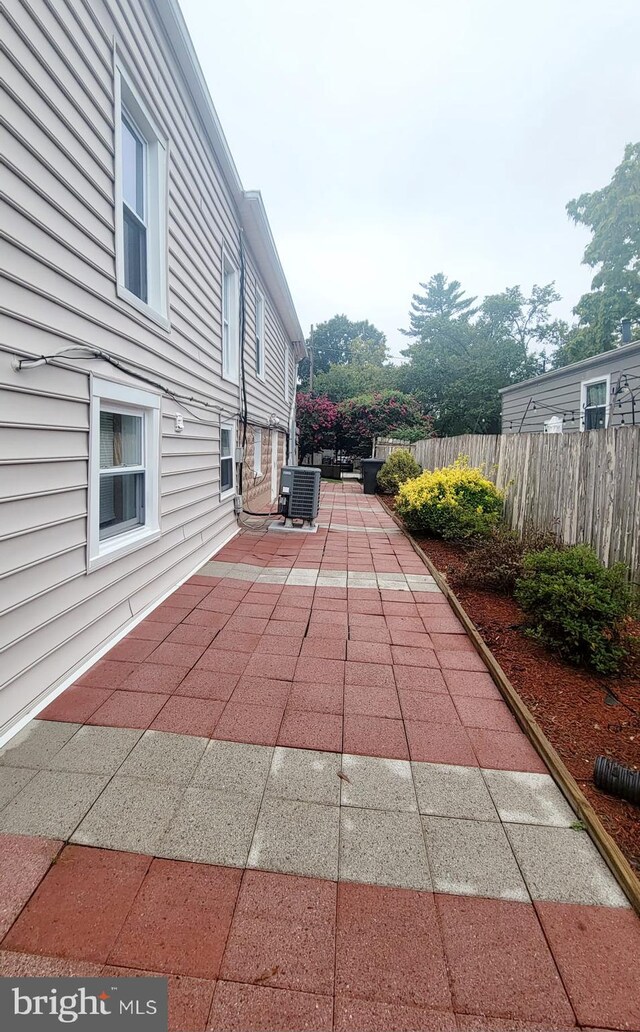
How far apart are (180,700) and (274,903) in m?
1.39

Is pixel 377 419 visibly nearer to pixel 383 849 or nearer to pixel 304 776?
pixel 304 776

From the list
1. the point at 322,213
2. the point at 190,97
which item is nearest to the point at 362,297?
the point at 322,213

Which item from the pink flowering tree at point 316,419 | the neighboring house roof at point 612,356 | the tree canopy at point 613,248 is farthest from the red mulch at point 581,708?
the tree canopy at point 613,248

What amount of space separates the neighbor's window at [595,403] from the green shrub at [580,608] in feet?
24.0

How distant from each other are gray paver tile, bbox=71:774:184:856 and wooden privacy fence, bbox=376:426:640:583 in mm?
3971

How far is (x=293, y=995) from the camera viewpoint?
1.35 m

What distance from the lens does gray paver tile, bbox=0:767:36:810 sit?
6.73 feet

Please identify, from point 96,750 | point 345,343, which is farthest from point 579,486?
point 345,343

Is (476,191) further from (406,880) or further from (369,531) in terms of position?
(406,880)

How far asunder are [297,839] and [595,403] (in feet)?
35.2

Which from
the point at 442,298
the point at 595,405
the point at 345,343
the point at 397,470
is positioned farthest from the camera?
the point at 345,343

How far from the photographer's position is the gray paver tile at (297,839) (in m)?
1.77

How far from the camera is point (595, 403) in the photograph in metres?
10.3

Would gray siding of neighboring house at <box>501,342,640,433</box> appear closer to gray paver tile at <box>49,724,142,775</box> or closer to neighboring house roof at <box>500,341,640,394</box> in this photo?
neighboring house roof at <box>500,341,640,394</box>
